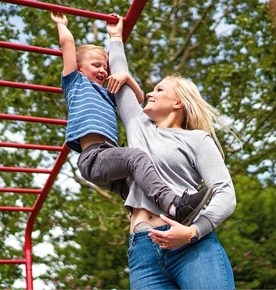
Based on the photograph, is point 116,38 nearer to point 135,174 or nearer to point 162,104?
point 162,104

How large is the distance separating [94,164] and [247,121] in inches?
232

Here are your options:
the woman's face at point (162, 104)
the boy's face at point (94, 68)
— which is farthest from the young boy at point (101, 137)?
the woman's face at point (162, 104)

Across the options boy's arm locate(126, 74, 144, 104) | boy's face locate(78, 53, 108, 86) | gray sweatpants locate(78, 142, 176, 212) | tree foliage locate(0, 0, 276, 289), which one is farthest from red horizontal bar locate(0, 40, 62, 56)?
tree foliage locate(0, 0, 276, 289)

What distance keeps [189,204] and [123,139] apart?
5.50 m

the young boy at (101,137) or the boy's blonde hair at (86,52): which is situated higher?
the boy's blonde hair at (86,52)

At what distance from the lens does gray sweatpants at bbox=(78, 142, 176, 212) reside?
208 centimetres

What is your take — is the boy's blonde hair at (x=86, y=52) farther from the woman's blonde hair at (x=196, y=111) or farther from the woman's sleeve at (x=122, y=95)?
the woman's blonde hair at (x=196, y=111)

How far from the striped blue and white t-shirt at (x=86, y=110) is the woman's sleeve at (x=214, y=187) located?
40 cm

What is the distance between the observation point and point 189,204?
202 cm

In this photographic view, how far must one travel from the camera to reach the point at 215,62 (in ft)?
Result: 30.7

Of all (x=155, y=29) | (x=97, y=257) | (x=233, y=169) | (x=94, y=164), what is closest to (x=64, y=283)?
(x=97, y=257)

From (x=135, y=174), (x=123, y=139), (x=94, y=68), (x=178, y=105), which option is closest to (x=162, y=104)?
(x=178, y=105)

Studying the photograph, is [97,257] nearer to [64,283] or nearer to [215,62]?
[64,283]

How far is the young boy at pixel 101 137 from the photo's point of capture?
206 cm
